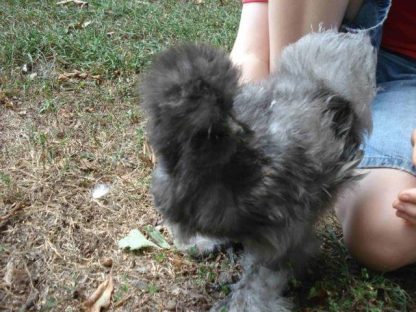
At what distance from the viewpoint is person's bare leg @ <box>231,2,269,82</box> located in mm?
1686

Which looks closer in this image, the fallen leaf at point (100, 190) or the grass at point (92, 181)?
the grass at point (92, 181)

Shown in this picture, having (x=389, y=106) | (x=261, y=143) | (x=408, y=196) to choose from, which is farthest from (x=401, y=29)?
(x=261, y=143)

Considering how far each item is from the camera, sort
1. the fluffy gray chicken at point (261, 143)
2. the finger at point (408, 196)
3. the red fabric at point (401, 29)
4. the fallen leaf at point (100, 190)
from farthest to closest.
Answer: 1. the fallen leaf at point (100, 190)
2. the red fabric at point (401, 29)
3. the finger at point (408, 196)
4. the fluffy gray chicken at point (261, 143)

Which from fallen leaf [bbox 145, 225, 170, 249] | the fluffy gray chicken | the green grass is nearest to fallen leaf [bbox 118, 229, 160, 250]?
fallen leaf [bbox 145, 225, 170, 249]

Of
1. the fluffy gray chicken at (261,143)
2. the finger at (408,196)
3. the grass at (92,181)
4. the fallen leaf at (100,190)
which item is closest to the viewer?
the fluffy gray chicken at (261,143)

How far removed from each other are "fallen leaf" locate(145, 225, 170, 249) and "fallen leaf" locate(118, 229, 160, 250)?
0.02 m

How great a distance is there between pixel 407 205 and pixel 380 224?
4.7 inches

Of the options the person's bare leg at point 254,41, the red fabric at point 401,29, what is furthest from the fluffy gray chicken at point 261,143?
the red fabric at point 401,29

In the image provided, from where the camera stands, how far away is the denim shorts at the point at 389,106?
5.02 feet

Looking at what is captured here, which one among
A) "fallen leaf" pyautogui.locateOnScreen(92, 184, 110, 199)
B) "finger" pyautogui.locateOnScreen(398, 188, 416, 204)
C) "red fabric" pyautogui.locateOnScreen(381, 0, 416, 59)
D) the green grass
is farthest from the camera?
the green grass

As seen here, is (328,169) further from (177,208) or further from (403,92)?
(403,92)

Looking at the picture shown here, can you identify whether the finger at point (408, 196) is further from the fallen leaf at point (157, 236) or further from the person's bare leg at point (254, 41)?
the fallen leaf at point (157, 236)

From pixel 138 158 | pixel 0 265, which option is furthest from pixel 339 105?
pixel 0 265

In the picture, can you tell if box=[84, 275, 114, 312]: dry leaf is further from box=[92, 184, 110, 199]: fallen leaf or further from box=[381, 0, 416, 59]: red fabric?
box=[381, 0, 416, 59]: red fabric
